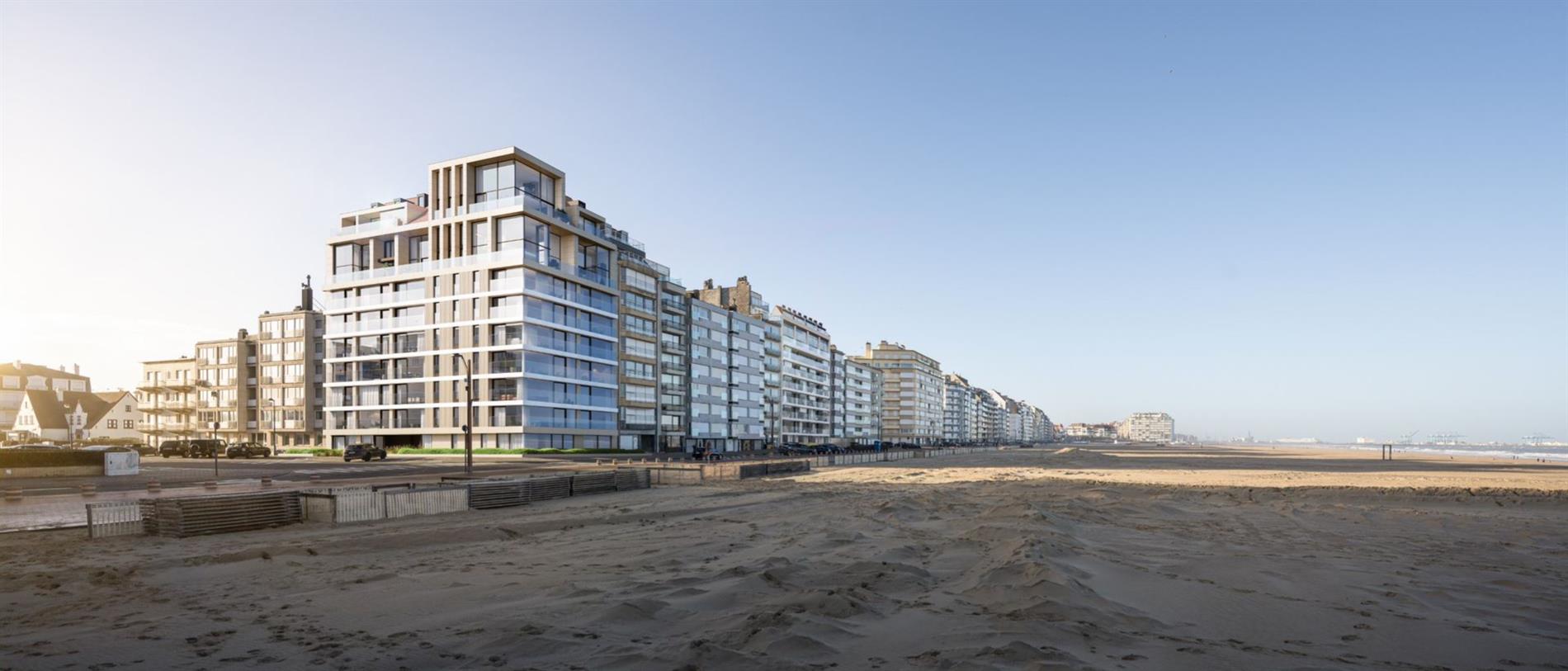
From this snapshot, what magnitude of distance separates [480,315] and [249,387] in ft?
177

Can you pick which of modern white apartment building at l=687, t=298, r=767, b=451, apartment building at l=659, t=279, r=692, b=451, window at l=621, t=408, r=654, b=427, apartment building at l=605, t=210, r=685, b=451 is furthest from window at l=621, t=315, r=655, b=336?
modern white apartment building at l=687, t=298, r=767, b=451

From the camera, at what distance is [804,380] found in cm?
14088

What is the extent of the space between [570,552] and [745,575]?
519 cm

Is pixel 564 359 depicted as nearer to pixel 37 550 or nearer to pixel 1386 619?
pixel 37 550

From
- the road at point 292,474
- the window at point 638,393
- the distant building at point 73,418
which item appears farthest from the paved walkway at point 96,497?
the distant building at point 73,418

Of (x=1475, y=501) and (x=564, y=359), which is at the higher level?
(x=564, y=359)

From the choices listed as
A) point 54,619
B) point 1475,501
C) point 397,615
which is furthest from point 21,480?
point 1475,501

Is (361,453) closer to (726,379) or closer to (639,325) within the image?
(639,325)

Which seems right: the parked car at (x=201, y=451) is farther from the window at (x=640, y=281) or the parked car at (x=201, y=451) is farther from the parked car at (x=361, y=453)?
the window at (x=640, y=281)

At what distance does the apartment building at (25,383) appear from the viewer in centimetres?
12469

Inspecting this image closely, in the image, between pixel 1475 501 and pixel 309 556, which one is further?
pixel 1475 501

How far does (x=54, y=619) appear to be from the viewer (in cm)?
1119

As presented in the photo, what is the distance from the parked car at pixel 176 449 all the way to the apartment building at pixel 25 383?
66.8 meters

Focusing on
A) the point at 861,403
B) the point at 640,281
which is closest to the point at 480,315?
the point at 640,281
